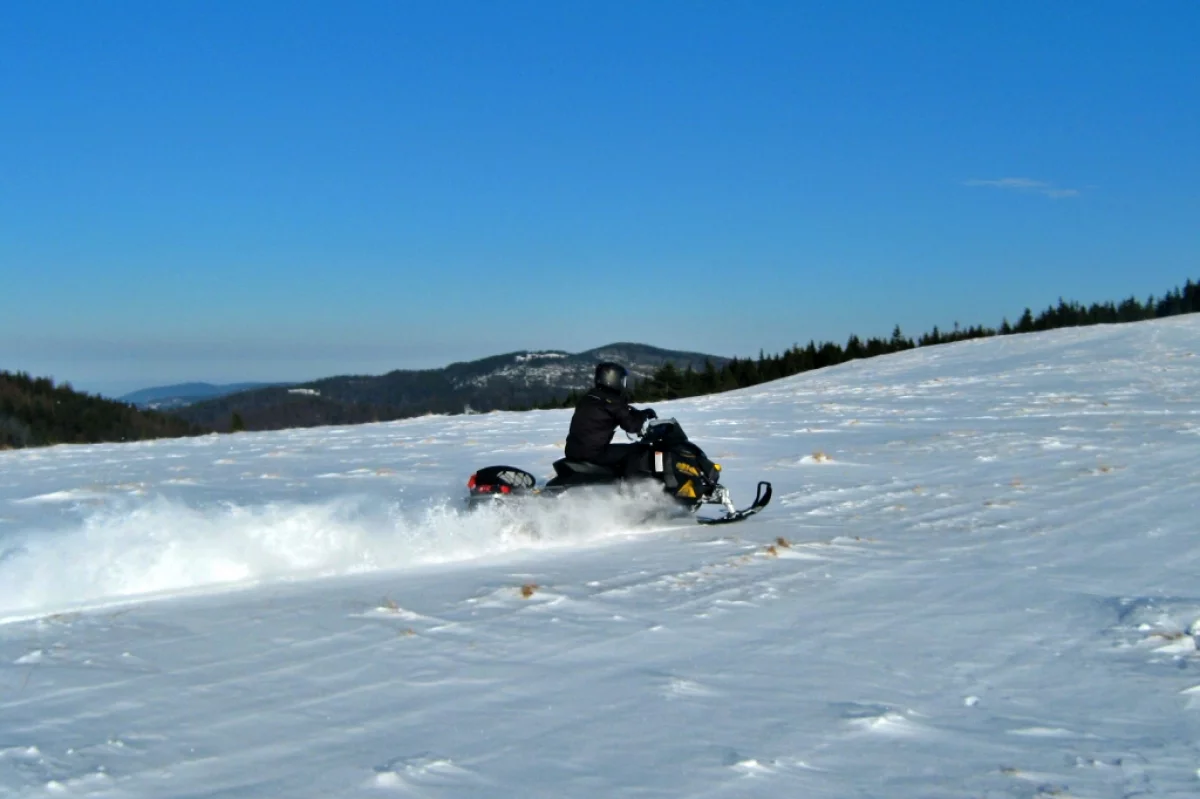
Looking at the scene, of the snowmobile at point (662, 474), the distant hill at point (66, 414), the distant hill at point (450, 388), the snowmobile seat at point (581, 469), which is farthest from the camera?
the distant hill at point (450, 388)

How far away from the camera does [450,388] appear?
144 meters

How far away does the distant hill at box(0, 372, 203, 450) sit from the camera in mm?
69625

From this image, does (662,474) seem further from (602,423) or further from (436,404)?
(436,404)

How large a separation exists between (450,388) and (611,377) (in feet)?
444

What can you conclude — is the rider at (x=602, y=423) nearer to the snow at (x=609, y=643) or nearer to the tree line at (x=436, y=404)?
the snow at (x=609, y=643)

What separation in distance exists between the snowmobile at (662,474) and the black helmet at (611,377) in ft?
1.65

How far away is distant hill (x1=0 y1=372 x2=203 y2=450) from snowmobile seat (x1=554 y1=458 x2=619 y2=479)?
208 ft

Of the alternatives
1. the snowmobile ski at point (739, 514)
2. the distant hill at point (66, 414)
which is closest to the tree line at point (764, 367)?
the distant hill at point (66, 414)

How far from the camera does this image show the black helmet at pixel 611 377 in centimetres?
1022

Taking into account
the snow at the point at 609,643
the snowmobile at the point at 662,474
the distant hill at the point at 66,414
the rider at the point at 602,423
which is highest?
the distant hill at the point at 66,414

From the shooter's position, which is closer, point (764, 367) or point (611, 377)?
point (611, 377)

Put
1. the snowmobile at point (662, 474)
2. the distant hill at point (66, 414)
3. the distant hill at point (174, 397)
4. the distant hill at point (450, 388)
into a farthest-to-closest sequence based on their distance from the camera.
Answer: the distant hill at point (174, 397)
the distant hill at point (450, 388)
the distant hill at point (66, 414)
the snowmobile at point (662, 474)

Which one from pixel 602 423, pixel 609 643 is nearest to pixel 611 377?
pixel 602 423

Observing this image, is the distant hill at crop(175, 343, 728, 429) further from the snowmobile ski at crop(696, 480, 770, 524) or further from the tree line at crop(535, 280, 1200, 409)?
the snowmobile ski at crop(696, 480, 770, 524)
